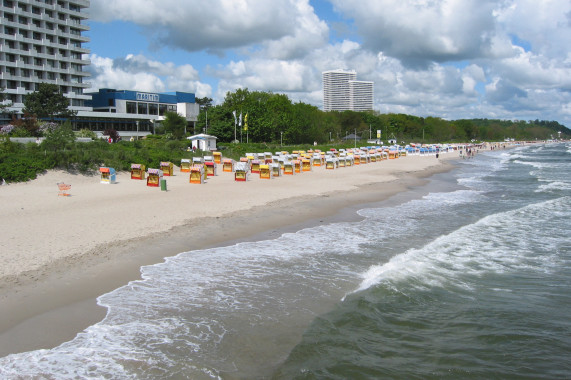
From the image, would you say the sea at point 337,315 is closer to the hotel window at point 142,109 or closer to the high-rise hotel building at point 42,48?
the high-rise hotel building at point 42,48

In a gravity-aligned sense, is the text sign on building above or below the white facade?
above

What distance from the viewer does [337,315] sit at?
7852mm

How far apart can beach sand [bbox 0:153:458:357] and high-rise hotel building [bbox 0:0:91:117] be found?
55.5 meters

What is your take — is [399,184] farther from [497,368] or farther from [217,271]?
[497,368]

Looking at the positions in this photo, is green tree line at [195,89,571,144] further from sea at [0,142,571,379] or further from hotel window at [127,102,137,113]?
sea at [0,142,571,379]

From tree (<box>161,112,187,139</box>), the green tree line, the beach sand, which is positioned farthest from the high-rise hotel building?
the beach sand

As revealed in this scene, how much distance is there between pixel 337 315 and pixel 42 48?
8586cm

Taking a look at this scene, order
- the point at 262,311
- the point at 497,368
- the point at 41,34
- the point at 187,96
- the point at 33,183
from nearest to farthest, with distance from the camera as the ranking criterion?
1. the point at 497,368
2. the point at 262,311
3. the point at 33,183
4. the point at 41,34
5. the point at 187,96

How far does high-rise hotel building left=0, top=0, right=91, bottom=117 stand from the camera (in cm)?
7131

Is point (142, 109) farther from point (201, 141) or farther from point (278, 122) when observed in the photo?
point (201, 141)

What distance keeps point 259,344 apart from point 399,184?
25.0 metres

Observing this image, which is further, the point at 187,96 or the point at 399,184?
the point at 187,96

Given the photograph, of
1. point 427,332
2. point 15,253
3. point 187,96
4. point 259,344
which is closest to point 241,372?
point 259,344

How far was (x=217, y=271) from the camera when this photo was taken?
991cm
